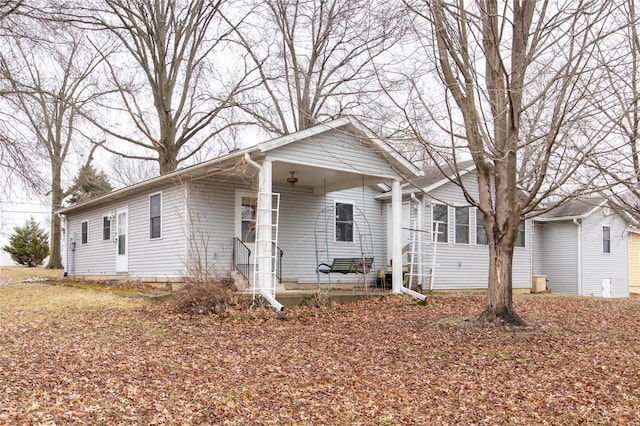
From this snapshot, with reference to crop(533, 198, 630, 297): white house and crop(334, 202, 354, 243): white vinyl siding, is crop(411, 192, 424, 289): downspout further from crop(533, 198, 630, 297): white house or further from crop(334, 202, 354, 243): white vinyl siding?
crop(533, 198, 630, 297): white house

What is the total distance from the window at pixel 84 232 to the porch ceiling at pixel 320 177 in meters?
9.07

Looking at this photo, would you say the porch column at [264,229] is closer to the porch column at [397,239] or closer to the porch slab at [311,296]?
the porch slab at [311,296]

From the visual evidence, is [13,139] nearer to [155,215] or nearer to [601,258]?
[155,215]

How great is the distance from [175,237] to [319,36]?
11454 millimetres

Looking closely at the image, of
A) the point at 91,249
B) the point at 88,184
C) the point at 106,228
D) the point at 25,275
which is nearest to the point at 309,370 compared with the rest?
the point at 106,228

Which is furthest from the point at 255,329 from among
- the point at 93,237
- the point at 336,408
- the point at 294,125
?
the point at 294,125

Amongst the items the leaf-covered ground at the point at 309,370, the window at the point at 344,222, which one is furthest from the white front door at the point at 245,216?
the leaf-covered ground at the point at 309,370

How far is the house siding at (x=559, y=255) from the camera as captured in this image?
2138 cm

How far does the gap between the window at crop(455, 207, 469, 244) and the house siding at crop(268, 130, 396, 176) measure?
204 inches

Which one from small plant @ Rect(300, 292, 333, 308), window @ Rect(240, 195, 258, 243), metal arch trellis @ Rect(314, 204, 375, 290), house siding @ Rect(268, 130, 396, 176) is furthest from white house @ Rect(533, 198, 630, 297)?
small plant @ Rect(300, 292, 333, 308)

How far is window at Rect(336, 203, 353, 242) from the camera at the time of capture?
1642 cm

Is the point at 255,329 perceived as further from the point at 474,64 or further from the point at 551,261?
the point at 551,261

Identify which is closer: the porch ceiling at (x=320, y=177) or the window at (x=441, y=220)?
the porch ceiling at (x=320, y=177)

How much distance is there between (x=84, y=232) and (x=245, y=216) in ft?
30.7
